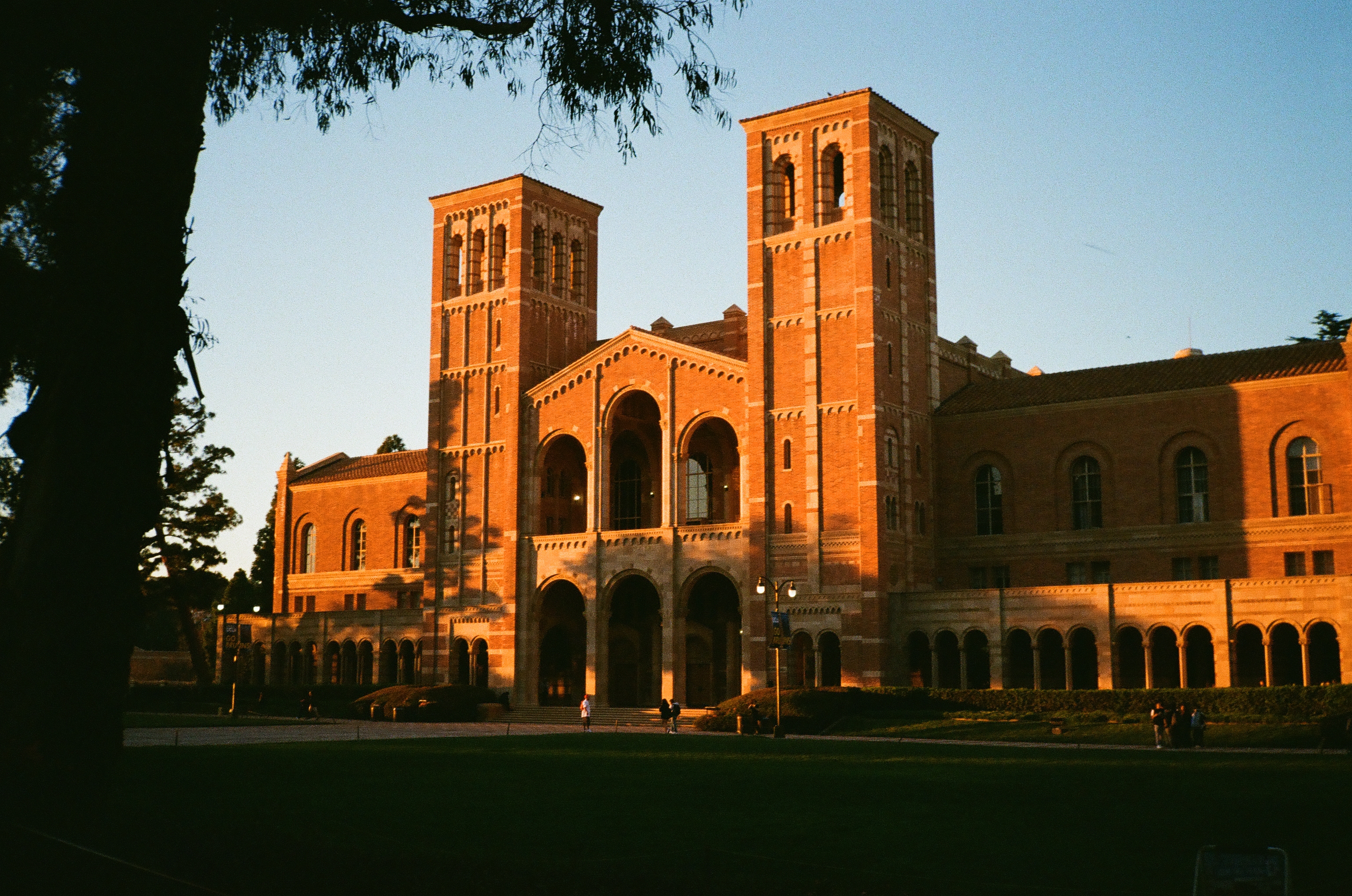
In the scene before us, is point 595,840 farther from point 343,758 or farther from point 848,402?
point 848,402

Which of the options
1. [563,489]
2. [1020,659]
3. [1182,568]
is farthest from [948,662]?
[563,489]

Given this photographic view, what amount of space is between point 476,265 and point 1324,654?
39.9 metres

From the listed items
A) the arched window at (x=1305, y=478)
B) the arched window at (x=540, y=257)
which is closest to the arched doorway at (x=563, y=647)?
the arched window at (x=540, y=257)

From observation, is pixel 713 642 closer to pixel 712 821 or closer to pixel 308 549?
pixel 308 549

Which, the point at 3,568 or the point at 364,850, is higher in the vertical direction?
the point at 3,568

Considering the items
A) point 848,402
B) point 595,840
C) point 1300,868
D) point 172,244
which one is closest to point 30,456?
point 172,244

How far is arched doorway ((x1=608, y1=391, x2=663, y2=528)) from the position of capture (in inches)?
2402

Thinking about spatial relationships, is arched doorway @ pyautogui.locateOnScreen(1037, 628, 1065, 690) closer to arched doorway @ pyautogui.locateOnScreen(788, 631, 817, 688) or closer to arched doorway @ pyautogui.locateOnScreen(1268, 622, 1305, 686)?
arched doorway @ pyautogui.locateOnScreen(1268, 622, 1305, 686)

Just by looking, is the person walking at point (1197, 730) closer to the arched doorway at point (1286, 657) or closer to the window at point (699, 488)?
the arched doorway at point (1286, 657)

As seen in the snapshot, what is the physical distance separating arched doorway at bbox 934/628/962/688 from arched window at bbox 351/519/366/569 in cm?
3397

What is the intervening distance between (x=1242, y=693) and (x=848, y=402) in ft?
56.8

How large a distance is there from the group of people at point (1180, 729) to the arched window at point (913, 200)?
23904 mm

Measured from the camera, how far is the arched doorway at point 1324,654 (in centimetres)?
4412

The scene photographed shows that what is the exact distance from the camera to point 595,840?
55.3 feet
